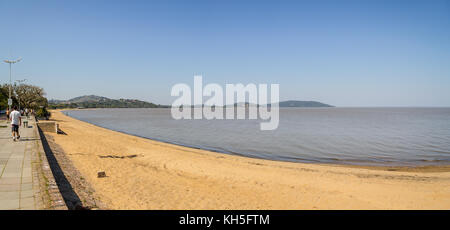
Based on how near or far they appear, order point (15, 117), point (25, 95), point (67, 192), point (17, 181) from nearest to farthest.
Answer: point (17, 181) → point (67, 192) → point (15, 117) → point (25, 95)

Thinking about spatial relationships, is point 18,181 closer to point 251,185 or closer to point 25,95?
point 251,185

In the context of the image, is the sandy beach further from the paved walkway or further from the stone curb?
the paved walkway

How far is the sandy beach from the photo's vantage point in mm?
8141

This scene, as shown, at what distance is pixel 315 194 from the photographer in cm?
933

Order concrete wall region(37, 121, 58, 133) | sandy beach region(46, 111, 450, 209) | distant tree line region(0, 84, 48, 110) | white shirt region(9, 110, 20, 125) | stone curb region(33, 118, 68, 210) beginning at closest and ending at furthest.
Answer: stone curb region(33, 118, 68, 210), sandy beach region(46, 111, 450, 209), white shirt region(9, 110, 20, 125), concrete wall region(37, 121, 58, 133), distant tree line region(0, 84, 48, 110)

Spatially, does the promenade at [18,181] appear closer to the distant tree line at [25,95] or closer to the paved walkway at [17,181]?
the paved walkway at [17,181]

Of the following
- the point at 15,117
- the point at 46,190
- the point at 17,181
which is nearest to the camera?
the point at 46,190

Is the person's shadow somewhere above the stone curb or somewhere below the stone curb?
below

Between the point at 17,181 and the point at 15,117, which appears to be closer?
the point at 17,181

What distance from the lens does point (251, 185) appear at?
10312mm

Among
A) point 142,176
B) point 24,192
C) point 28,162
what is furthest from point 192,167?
point 24,192

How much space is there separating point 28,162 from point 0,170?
1071 mm

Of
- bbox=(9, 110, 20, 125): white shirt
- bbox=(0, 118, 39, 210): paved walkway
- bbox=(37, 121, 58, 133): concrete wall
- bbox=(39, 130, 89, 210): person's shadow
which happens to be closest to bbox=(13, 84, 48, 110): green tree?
bbox=(37, 121, 58, 133): concrete wall

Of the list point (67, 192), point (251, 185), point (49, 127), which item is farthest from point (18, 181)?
point (49, 127)
